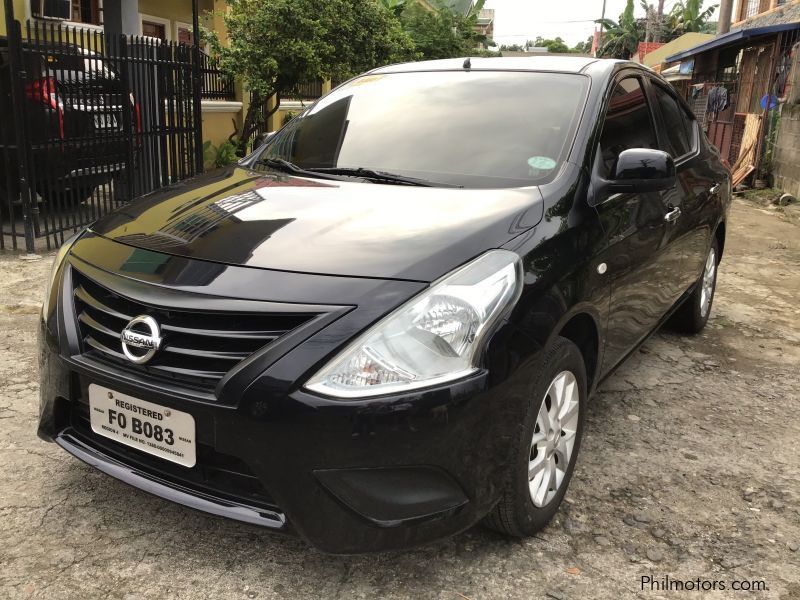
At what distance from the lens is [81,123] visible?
6.58 m

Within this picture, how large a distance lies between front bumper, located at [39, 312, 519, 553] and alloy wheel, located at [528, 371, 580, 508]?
30 cm

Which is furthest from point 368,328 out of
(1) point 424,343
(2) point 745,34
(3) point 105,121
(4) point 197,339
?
(2) point 745,34

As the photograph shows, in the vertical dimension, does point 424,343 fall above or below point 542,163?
below

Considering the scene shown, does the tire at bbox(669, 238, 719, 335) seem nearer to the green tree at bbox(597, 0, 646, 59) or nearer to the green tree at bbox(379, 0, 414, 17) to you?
the green tree at bbox(379, 0, 414, 17)

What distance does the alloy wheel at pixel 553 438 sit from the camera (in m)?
2.40

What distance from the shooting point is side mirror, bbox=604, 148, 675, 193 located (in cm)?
280

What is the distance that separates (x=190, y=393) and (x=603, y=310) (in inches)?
60.7

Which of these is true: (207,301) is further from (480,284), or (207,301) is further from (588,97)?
(588,97)

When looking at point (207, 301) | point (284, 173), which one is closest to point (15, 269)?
point (284, 173)

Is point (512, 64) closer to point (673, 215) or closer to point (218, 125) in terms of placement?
point (673, 215)

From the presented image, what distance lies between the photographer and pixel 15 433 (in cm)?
313

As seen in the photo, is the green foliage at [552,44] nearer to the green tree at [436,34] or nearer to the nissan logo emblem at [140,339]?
the green tree at [436,34]

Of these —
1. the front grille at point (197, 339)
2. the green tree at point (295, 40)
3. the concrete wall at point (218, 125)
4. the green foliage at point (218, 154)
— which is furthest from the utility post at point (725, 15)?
the front grille at point (197, 339)

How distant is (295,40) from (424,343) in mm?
9918
